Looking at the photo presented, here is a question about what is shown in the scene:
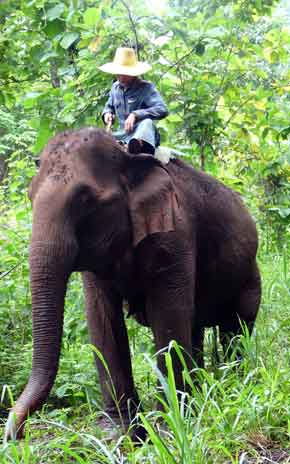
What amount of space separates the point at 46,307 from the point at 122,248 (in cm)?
75

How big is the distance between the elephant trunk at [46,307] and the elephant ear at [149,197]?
0.54 m

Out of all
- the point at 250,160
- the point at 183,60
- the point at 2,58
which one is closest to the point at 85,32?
the point at 2,58

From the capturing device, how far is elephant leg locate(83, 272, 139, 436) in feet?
15.5

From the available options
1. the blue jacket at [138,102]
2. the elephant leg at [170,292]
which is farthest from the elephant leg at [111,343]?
the blue jacket at [138,102]

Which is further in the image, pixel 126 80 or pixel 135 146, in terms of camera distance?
pixel 126 80

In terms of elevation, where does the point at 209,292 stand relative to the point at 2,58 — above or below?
below

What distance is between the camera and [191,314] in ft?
15.1

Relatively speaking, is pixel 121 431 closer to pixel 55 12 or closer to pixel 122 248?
pixel 122 248

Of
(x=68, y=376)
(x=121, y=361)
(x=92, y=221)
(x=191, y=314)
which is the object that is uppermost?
(x=92, y=221)

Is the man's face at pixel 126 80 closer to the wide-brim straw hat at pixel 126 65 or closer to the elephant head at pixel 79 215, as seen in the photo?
the wide-brim straw hat at pixel 126 65

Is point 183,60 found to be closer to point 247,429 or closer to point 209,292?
point 209,292

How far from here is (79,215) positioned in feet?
13.5

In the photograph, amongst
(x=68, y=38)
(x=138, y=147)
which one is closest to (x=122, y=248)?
(x=138, y=147)

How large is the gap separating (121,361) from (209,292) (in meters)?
0.83
